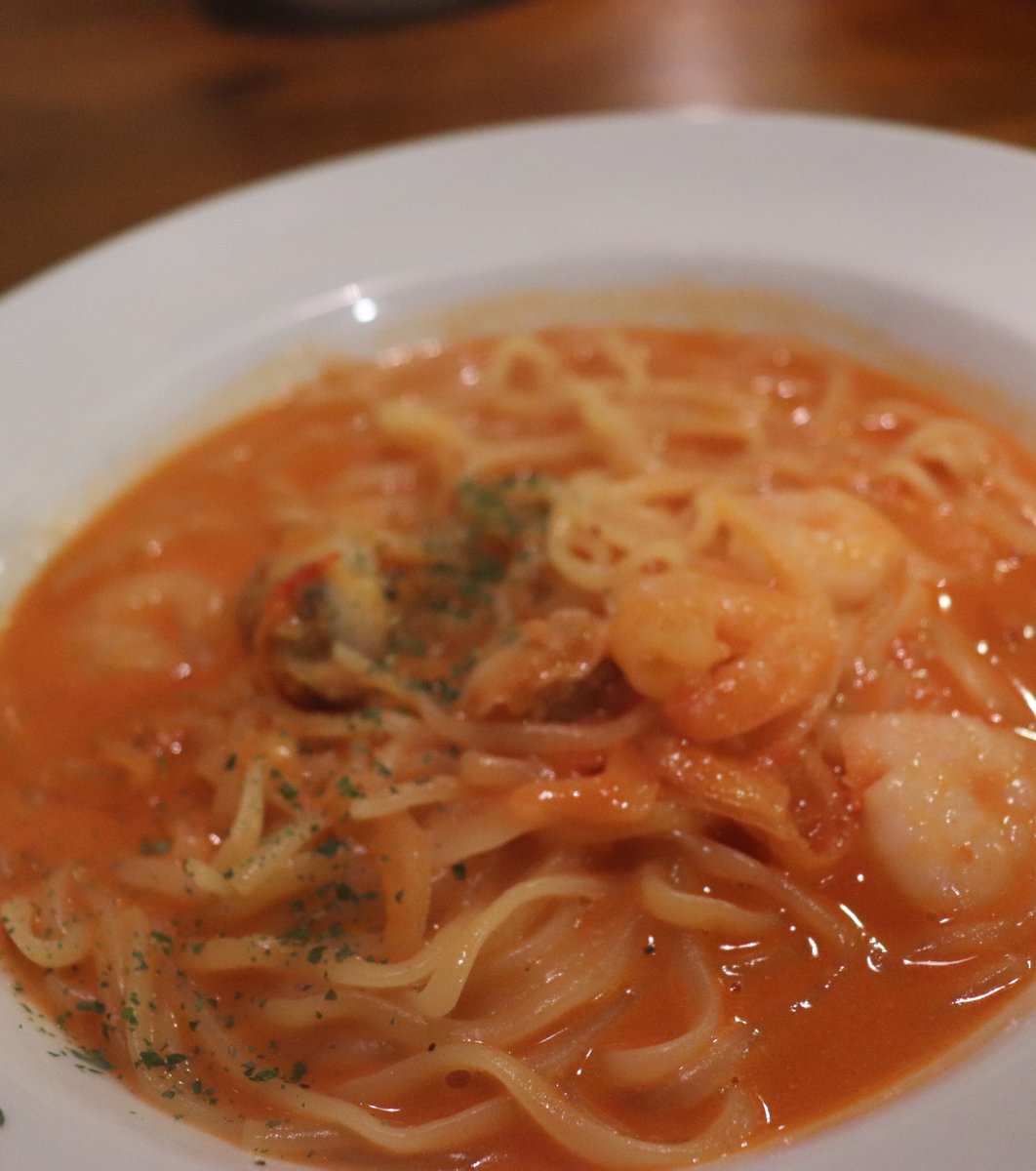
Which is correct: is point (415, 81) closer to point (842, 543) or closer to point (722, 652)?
point (842, 543)

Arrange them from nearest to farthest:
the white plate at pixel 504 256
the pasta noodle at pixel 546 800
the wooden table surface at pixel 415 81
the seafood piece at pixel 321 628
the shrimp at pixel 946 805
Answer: the pasta noodle at pixel 546 800
the shrimp at pixel 946 805
the seafood piece at pixel 321 628
the white plate at pixel 504 256
the wooden table surface at pixel 415 81

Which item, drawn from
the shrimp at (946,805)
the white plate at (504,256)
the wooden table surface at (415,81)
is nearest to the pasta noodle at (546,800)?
the shrimp at (946,805)

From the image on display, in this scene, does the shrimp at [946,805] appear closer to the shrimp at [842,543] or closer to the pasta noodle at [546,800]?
the pasta noodle at [546,800]

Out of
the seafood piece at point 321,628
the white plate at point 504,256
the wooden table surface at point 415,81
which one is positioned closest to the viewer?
the seafood piece at point 321,628

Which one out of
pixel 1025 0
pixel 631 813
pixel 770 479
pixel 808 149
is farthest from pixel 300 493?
pixel 1025 0

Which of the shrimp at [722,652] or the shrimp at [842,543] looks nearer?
the shrimp at [722,652]

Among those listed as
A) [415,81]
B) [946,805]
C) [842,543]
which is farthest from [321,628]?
[415,81]
